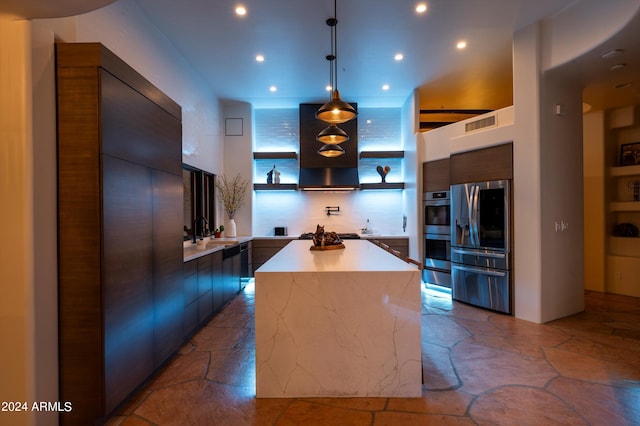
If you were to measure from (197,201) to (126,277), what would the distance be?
2878 mm

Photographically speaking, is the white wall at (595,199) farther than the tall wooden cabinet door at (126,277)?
Yes

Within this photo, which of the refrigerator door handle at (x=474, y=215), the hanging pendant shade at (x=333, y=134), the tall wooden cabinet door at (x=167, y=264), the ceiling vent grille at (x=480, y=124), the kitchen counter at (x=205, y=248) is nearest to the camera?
the tall wooden cabinet door at (x=167, y=264)

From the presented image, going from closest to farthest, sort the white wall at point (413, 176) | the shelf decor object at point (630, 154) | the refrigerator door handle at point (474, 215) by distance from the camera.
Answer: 1. the refrigerator door handle at point (474, 215)
2. the shelf decor object at point (630, 154)
3. the white wall at point (413, 176)

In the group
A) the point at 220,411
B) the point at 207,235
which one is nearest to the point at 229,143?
the point at 207,235

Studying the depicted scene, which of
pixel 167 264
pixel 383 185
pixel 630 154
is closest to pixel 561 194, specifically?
pixel 630 154

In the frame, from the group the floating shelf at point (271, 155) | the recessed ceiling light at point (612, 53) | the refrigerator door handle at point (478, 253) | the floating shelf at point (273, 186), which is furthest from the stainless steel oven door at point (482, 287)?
the floating shelf at point (271, 155)

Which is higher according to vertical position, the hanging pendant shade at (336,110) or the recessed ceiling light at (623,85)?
the recessed ceiling light at (623,85)

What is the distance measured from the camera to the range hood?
5629 millimetres

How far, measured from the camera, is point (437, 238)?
4.82 metres

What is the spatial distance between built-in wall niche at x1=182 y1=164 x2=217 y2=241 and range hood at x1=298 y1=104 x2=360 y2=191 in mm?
1666

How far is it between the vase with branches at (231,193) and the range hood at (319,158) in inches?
45.6

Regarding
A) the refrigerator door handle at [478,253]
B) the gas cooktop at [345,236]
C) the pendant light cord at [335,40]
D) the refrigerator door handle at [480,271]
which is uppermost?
the pendant light cord at [335,40]

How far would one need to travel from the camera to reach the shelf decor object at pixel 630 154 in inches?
177

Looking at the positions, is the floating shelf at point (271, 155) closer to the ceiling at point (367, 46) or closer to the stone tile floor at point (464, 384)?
the ceiling at point (367, 46)
